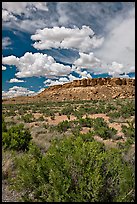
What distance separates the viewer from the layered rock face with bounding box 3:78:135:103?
7615 cm

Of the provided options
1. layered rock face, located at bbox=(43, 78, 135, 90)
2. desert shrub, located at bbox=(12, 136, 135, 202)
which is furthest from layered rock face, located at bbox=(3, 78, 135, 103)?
desert shrub, located at bbox=(12, 136, 135, 202)

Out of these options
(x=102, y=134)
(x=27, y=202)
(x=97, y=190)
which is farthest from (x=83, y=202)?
(x=102, y=134)

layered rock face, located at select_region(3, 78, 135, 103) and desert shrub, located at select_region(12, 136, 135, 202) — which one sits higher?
layered rock face, located at select_region(3, 78, 135, 103)

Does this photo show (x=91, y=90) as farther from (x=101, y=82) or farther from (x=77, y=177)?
(x=77, y=177)

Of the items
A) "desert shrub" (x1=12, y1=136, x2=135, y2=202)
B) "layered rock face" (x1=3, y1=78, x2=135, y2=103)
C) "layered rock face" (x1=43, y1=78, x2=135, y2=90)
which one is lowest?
"desert shrub" (x1=12, y1=136, x2=135, y2=202)

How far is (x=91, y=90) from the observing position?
8181cm

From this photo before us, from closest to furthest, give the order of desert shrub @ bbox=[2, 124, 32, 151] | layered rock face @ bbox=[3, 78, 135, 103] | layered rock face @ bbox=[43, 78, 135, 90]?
desert shrub @ bbox=[2, 124, 32, 151] < layered rock face @ bbox=[3, 78, 135, 103] < layered rock face @ bbox=[43, 78, 135, 90]

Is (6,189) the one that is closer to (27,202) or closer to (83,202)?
(27,202)

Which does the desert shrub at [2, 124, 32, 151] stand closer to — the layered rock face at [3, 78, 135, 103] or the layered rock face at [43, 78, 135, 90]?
the layered rock face at [3, 78, 135, 103]

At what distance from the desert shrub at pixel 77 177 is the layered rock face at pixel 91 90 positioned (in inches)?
2700

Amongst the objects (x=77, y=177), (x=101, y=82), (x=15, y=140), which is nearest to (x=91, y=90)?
(x=101, y=82)

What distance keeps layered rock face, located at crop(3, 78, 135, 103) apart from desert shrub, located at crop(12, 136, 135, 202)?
68590mm

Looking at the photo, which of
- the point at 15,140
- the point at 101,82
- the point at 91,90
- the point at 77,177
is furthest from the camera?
the point at 101,82

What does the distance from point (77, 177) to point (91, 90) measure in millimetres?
77976
